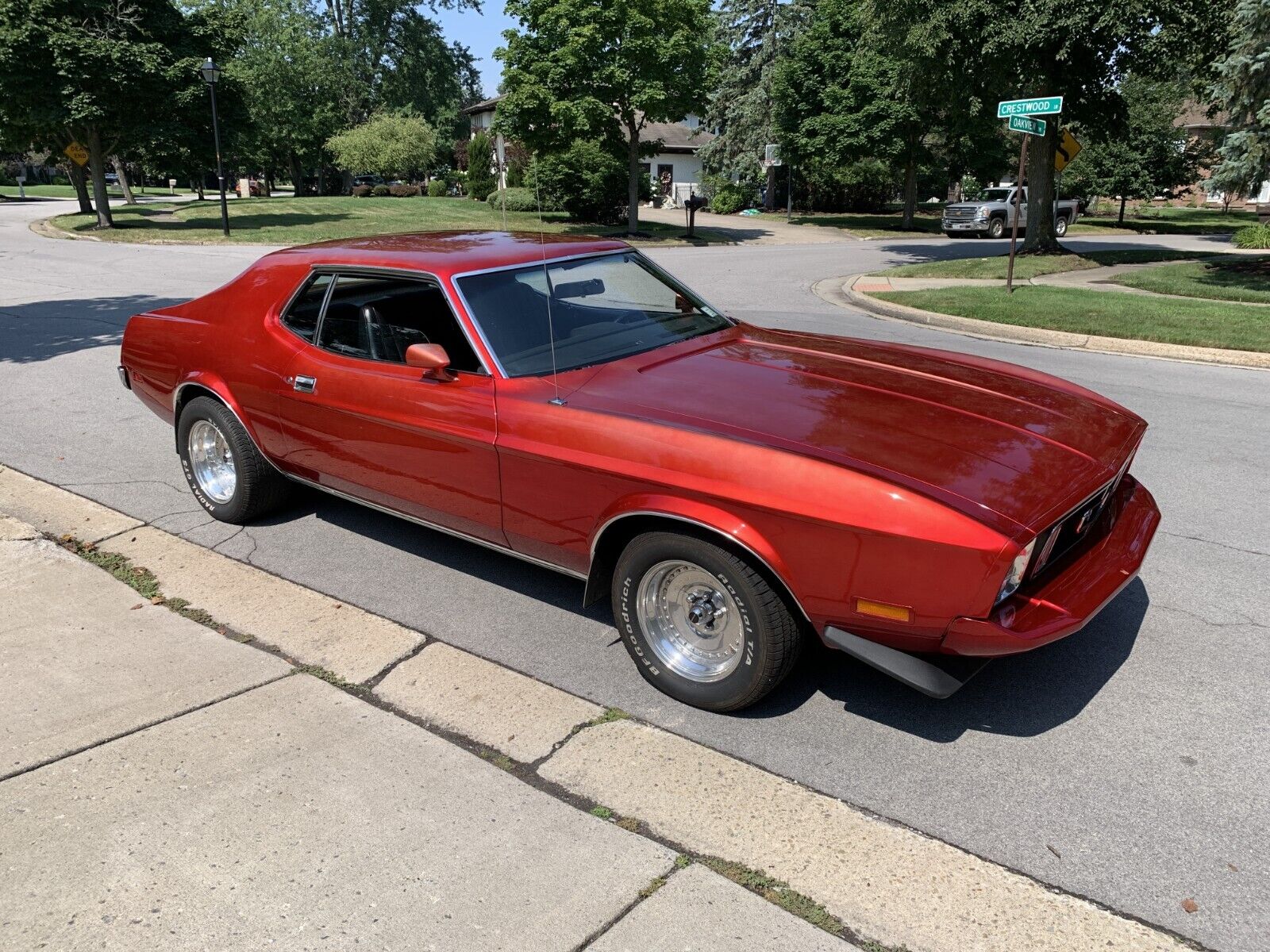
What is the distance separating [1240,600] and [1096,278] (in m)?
14.8

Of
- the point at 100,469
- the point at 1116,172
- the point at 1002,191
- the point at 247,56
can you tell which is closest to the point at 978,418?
the point at 100,469

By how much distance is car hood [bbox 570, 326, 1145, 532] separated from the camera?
2928 mm

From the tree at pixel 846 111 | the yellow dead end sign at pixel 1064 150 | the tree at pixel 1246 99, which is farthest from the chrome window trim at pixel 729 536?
the tree at pixel 846 111

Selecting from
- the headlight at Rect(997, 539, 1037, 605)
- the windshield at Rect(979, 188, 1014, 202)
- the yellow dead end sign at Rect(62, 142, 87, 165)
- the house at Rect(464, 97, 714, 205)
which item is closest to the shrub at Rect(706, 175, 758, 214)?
the house at Rect(464, 97, 714, 205)

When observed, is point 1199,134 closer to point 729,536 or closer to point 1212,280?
point 1212,280

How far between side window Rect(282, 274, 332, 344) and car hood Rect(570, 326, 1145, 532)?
1642mm

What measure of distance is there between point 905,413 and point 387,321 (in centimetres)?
236

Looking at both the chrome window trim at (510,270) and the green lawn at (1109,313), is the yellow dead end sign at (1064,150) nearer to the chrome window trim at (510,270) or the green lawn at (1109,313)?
the green lawn at (1109,313)

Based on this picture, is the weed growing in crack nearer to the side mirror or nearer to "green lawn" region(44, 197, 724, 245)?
the side mirror

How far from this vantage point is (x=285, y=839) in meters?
2.71

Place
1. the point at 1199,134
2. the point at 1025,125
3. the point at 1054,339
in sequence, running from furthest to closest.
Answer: the point at 1199,134, the point at 1025,125, the point at 1054,339

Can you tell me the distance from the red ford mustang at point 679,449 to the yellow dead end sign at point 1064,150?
16165mm

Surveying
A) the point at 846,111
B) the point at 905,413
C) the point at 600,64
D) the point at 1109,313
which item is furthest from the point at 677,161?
the point at 905,413

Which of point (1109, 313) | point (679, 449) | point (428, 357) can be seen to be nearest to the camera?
point (679, 449)
